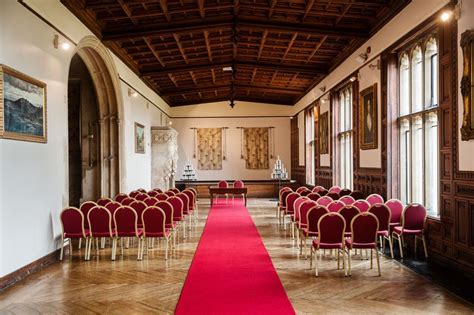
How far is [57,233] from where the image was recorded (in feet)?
25.0

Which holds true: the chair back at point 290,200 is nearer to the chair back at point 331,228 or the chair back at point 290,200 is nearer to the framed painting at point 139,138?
the chair back at point 331,228

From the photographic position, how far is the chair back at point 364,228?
6.27 metres

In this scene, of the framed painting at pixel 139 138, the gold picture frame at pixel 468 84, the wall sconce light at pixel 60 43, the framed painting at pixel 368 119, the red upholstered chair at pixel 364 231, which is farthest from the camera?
the framed painting at pixel 139 138

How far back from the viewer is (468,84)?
6086 mm

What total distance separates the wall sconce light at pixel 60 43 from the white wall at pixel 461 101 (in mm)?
6670

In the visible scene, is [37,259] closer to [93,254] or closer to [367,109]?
[93,254]

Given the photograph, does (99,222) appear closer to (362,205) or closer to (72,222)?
(72,222)

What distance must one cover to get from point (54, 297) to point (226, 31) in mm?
9095

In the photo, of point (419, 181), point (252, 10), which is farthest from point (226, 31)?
point (419, 181)

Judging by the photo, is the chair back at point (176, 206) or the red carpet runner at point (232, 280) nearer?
the red carpet runner at point (232, 280)

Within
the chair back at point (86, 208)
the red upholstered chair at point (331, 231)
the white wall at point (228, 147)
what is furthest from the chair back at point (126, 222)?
the white wall at point (228, 147)

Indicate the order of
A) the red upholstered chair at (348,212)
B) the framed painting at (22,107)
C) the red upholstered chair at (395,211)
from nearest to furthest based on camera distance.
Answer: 1. the framed painting at (22,107)
2. the red upholstered chair at (348,212)
3. the red upholstered chair at (395,211)

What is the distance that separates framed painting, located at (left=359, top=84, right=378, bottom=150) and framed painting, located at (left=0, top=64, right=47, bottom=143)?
7217 mm

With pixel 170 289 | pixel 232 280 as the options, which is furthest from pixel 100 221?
pixel 232 280
